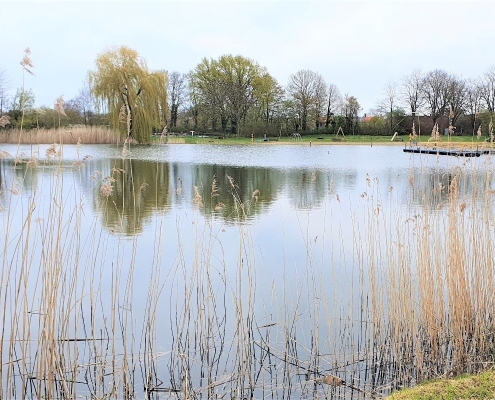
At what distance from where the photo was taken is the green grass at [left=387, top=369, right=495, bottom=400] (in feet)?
9.95

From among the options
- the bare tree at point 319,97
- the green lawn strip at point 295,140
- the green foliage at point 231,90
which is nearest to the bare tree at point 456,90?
the green lawn strip at point 295,140

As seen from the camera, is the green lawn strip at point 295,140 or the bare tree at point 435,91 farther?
the bare tree at point 435,91

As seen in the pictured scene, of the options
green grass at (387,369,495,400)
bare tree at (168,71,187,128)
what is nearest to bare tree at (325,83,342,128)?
bare tree at (168,71,187,128)

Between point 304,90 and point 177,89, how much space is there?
12426 mm

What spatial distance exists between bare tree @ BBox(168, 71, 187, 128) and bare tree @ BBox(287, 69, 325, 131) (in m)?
10.4

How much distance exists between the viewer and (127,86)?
27547 millimetres

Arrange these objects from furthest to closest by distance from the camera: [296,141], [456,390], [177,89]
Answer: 1. [177,89]
2. [296,141]
3. [456,390]

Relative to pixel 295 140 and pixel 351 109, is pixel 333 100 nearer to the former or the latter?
pixel 351 109

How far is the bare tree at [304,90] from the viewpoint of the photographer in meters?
50.1

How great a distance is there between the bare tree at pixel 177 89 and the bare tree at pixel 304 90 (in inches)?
409

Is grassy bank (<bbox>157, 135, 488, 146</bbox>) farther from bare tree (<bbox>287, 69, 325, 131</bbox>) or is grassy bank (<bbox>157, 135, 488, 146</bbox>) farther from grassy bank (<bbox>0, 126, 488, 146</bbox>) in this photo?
bare tree (<bbox>287, 69, 325, 131</bbox>)

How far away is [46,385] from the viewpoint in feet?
10.9

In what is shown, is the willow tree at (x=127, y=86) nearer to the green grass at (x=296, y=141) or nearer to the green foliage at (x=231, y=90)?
the green grass at (x=296, y=141)

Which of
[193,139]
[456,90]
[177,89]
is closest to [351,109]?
[456,90]
